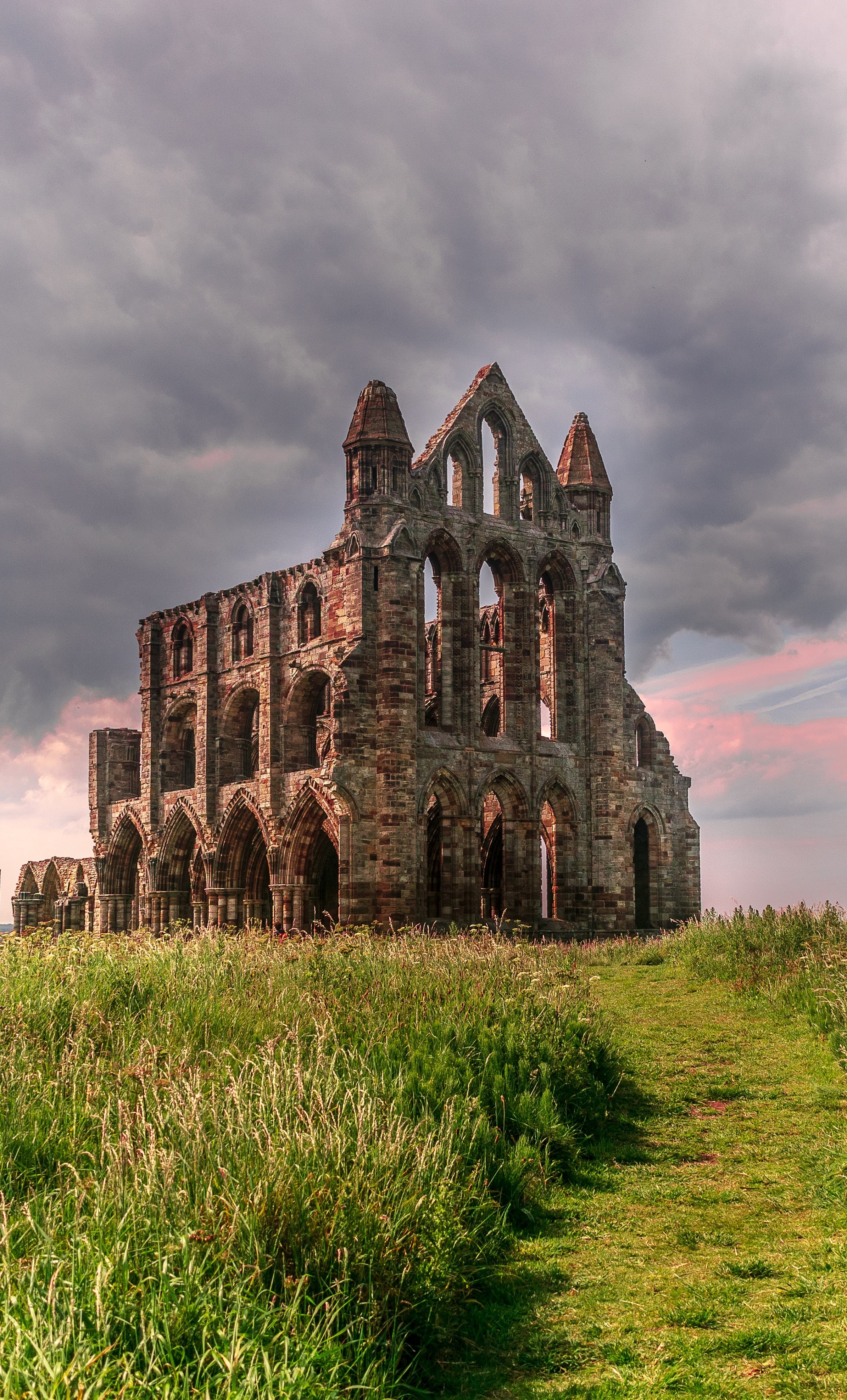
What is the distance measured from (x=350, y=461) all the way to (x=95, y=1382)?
24.8 m

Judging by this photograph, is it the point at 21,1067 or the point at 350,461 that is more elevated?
the point at 350,461

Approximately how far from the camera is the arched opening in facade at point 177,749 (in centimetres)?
3509

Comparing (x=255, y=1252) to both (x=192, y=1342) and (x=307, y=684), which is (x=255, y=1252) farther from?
(x=307, y=684)

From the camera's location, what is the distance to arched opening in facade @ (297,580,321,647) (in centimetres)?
2972

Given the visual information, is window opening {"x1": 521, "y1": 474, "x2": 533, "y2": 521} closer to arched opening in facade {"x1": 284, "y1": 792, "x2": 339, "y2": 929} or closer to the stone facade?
the stone facade

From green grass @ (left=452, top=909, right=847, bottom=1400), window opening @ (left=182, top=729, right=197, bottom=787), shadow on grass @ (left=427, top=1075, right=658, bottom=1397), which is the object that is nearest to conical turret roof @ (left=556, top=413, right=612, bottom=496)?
window opening @ (left=182, top=729, right=197, bottom=787)

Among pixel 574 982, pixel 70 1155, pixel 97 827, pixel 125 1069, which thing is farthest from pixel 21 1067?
pixel 97 827

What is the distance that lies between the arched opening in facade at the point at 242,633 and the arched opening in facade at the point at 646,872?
456 inches

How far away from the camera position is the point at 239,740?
108 feet

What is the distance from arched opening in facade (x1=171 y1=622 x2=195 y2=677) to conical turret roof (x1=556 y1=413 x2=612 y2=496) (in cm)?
1184

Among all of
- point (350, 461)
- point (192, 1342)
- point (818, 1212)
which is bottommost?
point (818, 1212)

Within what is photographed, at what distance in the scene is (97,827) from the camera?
123 ft

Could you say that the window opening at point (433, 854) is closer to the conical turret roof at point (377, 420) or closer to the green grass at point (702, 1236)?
the conical turret roof at point (377, 420)

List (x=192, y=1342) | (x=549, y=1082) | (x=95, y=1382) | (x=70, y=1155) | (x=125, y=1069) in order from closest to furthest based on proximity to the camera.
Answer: (x=95, y=1382)
(x=192, y=1342)
(x=70, y=1155)
(x=125, y=1069)
(x=549, y=1082)
